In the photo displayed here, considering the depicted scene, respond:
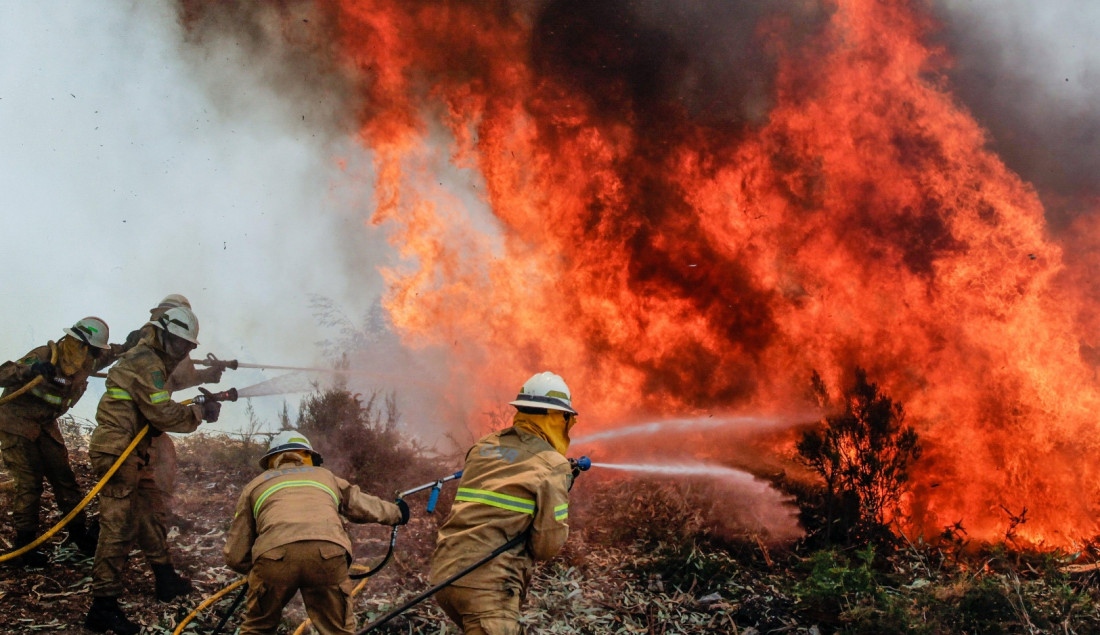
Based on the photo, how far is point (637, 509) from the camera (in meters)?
8.82

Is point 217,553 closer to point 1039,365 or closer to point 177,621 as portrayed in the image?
point 177,621

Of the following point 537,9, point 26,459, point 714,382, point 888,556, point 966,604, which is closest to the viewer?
point 966,604

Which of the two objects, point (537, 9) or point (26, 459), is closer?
point (26, 459)

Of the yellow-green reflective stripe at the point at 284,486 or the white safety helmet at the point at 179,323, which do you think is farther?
the white safety helmet at the point at 179,323

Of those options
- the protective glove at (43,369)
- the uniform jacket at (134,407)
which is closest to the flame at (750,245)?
the uniform jacket at (134,407)

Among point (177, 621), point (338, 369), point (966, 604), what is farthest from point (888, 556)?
point (338, 369)

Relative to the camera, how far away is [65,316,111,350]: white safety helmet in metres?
7.57

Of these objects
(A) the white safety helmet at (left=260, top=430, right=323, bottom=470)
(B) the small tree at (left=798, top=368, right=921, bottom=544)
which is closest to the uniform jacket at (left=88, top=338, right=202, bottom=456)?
(A) the white safety helmet at (left=260, top=430, right=323, bottom=470)

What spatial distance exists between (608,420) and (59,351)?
7035mm

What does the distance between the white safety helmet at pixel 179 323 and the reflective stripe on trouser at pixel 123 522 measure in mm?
1248

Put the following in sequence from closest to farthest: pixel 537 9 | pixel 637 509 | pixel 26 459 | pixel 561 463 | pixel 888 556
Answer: pixel 561 463 → pixel 26 459 → pixel 888 556 → pixel 637 509 → pixel 537 9

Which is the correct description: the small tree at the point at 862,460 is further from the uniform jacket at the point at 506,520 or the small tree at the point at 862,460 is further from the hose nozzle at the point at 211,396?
the hose nozzle at the point at 211,396

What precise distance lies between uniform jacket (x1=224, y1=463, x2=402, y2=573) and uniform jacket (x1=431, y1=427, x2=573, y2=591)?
798mm

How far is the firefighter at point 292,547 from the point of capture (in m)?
4.78
